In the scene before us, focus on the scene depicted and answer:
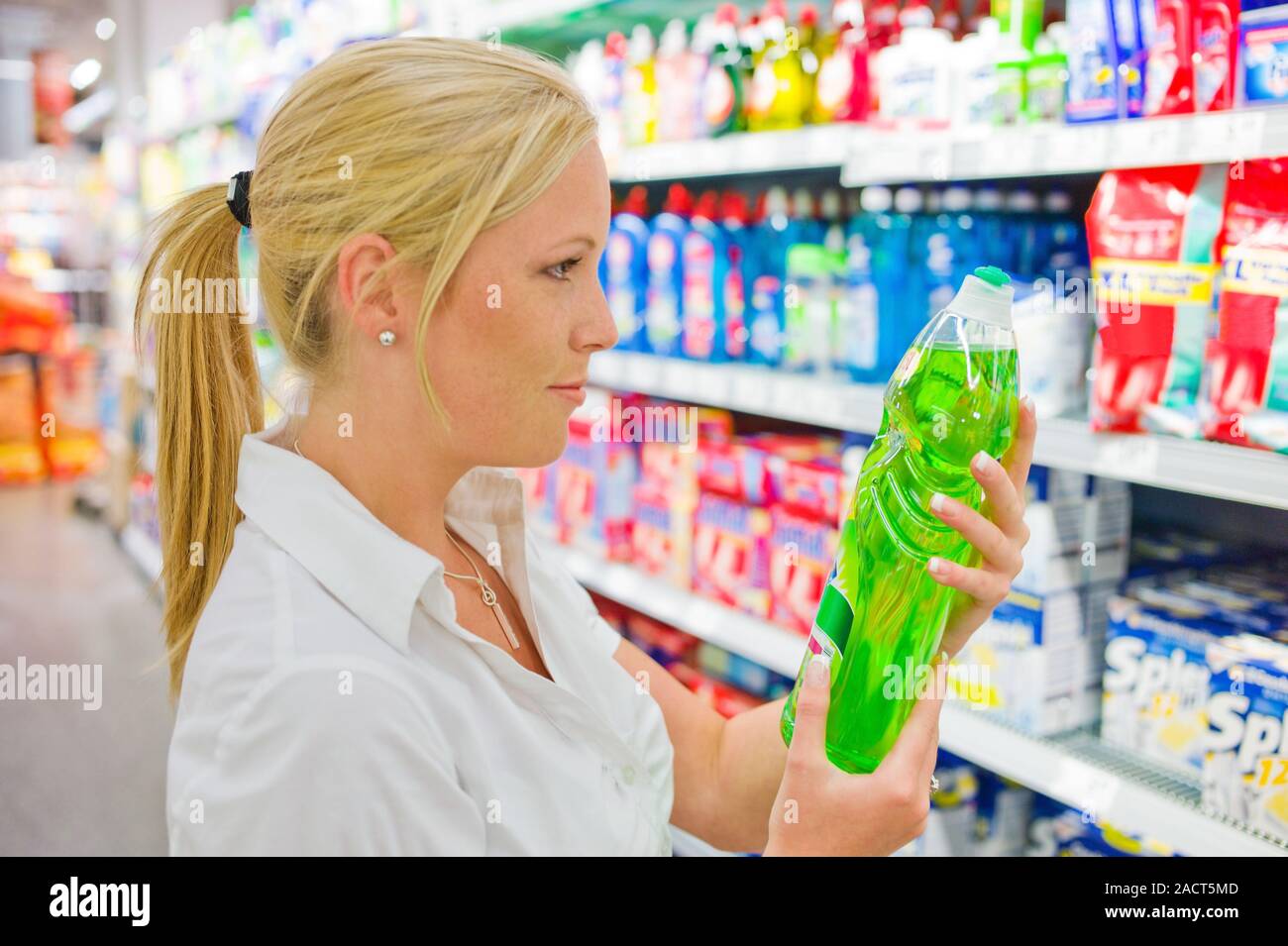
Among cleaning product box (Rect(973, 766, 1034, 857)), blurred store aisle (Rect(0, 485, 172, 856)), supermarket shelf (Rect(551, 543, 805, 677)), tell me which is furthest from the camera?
blurred store aisle (Rect(0, 485, 172, 856))

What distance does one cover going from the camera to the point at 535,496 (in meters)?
2.84

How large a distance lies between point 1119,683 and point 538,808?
1.00m

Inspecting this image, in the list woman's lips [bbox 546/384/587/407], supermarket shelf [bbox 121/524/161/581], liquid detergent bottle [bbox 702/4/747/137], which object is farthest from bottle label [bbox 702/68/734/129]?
supermarket shelf [bbox 121/524/161/581]

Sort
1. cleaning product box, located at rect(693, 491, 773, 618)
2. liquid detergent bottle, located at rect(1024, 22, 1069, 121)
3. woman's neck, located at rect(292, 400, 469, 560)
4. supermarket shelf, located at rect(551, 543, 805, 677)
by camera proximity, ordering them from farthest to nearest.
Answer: cleaning product box, located at rect(693, 491, 773, 618)
supermarket shelf, located at rect(551, 543, 805, 677)
liquid detergent bottle, located at rect(1024, 22, 1069, 121)
woman's neck, located at rect(292, 400, 469, 560)

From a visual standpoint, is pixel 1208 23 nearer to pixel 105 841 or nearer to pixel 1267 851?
pixel 1267 851

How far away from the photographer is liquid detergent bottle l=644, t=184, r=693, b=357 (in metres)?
2.39

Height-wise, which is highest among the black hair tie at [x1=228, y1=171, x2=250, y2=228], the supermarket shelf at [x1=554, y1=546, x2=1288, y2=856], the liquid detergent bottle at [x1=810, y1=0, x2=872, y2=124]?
the liquid detergent bottle at [x1=810, y1=0, x2=872, y2=124]

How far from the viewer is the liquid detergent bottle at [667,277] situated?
7.84 feet

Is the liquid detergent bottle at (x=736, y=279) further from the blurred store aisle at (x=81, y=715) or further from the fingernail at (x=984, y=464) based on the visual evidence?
the fingernail at (x=984, y=464)

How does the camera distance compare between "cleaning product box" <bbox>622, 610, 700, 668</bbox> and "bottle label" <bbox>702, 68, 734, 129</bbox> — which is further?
"cleaning product box" <bbox>622, 610, 700, 668</bbox>

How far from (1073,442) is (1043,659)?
352mm

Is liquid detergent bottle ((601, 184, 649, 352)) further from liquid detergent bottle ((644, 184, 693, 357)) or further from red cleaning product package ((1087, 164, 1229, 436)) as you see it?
red cleaning product package ((1087, 164, 1229, 436))

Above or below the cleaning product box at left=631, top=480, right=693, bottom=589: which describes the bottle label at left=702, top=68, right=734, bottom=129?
above
